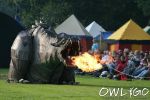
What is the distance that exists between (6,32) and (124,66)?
1385cm

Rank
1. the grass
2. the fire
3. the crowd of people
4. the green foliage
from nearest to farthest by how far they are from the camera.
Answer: the grass
the fire
the crowd of people
the green foliage

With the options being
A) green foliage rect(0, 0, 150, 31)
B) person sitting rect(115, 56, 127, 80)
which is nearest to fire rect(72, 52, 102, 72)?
person sitting rect(115, 56, 127, 80)

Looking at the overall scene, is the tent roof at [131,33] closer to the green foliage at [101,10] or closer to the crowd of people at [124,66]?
the crowd of people at [124,66]

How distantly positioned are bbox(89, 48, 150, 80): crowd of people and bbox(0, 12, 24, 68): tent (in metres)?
10.2

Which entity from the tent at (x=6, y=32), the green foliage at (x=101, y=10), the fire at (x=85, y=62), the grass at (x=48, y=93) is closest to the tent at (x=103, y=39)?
the tent at (x=6, y=32)

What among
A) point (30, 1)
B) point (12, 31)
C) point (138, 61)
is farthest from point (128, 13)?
point (138, 61)

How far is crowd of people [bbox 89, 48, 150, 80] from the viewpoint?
30.6 metres

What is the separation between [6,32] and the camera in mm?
42719

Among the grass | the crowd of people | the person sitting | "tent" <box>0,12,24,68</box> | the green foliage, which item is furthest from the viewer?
the green foliage

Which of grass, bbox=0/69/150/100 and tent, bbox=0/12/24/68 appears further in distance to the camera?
tent, bbox=0/12/24/68

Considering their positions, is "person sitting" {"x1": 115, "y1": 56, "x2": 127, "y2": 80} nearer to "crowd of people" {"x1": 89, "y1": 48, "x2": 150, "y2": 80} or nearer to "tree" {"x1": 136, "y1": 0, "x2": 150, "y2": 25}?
"crowd of people" {"x1": 89, "y1": 48, "x2": 150, "y2": 80}

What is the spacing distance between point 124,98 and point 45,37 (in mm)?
6644

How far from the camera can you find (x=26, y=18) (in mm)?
84312

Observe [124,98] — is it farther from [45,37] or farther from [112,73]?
[112,73]
